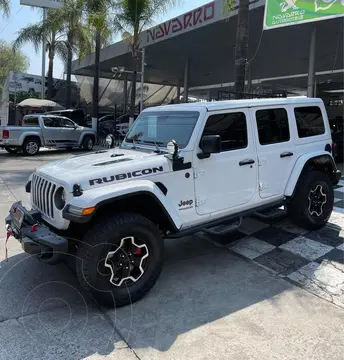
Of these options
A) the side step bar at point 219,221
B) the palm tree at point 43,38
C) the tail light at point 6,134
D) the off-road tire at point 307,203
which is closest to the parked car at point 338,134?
the off-road tire at point 307,203

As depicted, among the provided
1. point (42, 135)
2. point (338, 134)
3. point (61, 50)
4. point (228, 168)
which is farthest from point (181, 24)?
point (228, 168)

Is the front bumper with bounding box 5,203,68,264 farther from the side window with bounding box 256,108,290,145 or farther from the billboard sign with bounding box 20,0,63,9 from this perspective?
the billboard sign with bounding box 20,0,63,9

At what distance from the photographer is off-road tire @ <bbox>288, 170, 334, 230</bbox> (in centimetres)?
535

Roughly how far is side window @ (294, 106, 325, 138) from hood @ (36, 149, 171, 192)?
7.74 ft

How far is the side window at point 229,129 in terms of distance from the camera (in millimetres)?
4379

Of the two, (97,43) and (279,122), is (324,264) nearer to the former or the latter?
(279,122)

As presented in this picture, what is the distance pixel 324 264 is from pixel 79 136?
45.9 feet

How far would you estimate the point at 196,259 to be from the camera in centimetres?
478

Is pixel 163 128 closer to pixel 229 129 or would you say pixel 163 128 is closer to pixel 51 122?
pixel 229 129

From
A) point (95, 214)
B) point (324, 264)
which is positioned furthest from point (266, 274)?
point (95, 214)

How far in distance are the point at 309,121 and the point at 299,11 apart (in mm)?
6033

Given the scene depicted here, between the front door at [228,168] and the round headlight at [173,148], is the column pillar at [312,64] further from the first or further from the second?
the round headlight at [173,148]

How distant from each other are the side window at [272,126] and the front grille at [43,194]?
2619 mm

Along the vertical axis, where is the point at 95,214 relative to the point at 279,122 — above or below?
below
